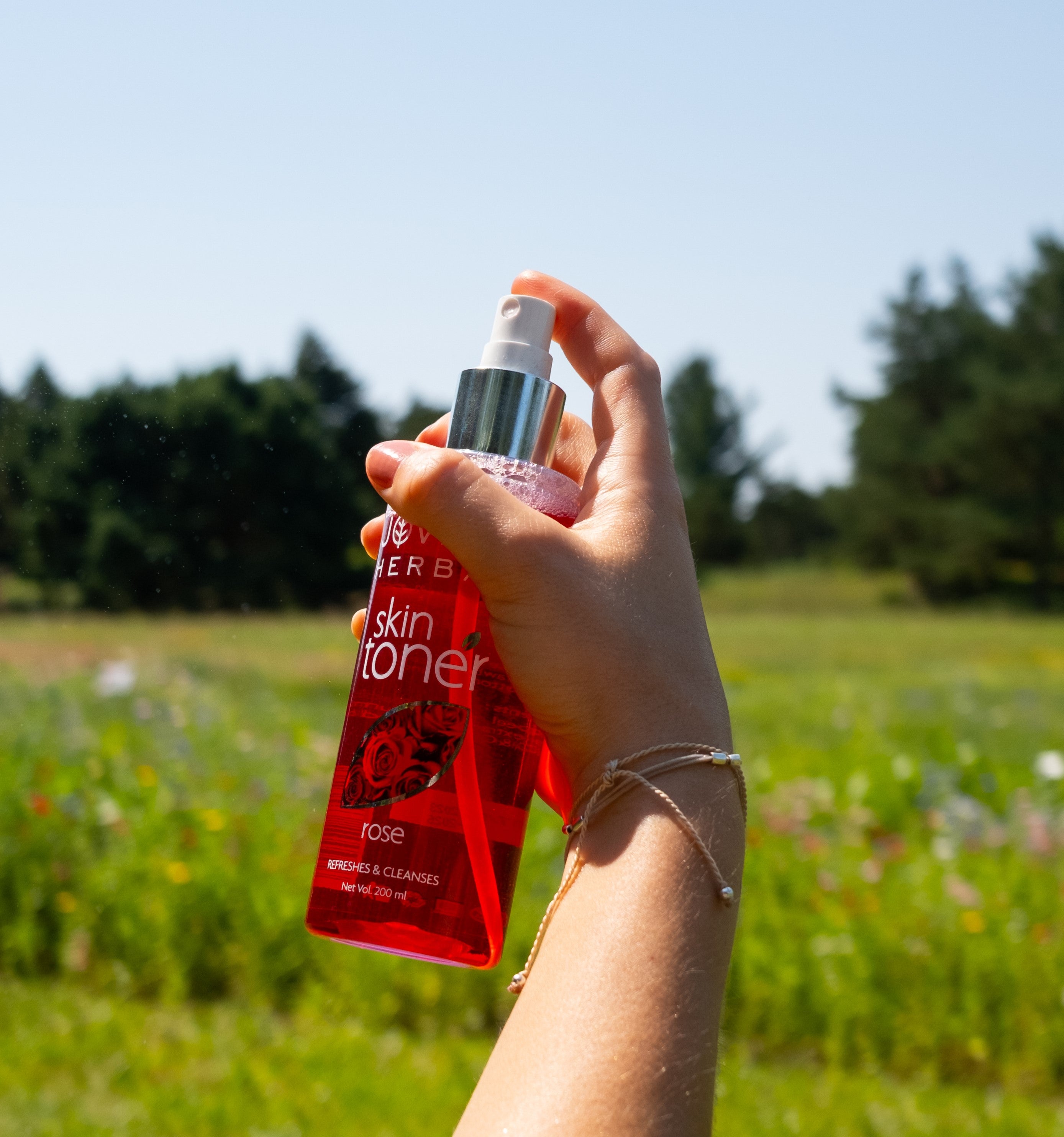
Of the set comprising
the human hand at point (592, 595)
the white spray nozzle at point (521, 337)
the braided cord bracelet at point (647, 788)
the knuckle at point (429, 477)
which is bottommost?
the braided cord bracelet at point (647, 788)

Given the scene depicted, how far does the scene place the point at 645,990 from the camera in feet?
2.43

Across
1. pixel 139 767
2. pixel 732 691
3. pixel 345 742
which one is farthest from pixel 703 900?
pixel 732 691

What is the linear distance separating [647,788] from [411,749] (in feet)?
0.64

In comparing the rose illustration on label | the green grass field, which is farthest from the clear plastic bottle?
the green grass field

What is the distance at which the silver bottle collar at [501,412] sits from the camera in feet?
3.04

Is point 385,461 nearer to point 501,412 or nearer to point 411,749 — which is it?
point 501,412

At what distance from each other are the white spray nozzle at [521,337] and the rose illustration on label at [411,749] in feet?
0.97

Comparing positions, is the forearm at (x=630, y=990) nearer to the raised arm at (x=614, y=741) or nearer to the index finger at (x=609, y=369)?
the raised arm at (x=614, y=741)

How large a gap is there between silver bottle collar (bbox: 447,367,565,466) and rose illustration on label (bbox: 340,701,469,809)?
22cm

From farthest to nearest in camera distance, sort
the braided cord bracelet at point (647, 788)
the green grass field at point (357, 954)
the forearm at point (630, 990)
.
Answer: the green grass field at point (357, 954) → the braided cord bracelet at point (647, 788) → the forearm at point (630, 990)

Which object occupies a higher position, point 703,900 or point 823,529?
point 823,529

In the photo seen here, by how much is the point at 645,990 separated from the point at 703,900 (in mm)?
85

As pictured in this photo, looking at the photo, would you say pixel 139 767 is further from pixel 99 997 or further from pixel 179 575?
pixel 179 575

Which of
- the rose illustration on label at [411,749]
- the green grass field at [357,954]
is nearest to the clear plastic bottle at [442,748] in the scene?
the rose illustration on label at [411,749]
